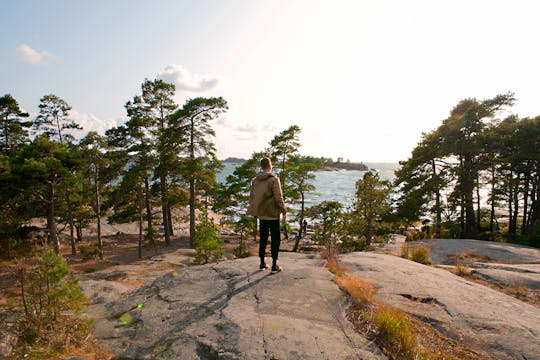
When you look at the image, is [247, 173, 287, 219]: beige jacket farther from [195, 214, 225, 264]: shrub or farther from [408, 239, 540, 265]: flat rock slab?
[408, 239, 540, 265]: flat rock slab

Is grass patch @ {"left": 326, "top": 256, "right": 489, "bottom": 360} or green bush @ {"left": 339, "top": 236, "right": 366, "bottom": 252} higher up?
grass patch @ {"left": 326, "top": 256, "right": 489, "bottom": 360}

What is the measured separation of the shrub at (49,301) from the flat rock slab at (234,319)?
467mm

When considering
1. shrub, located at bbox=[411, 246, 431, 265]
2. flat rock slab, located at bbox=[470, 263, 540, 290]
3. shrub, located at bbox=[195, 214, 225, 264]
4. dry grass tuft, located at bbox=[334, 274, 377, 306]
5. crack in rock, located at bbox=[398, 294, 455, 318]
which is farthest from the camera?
shrub, located at bbox=[195, 214, 225, 264]

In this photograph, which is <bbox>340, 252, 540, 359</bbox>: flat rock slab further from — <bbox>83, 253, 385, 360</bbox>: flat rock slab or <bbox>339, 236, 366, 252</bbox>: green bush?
<bbox>339, 236, 366, 252</bbox>: green bush

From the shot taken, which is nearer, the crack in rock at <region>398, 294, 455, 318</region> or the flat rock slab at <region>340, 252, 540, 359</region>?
the flat rock slab at <region>340, 252, 540, 359</region>

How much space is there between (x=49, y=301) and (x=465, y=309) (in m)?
7.04

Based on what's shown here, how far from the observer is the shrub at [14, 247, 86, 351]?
4.11 metres

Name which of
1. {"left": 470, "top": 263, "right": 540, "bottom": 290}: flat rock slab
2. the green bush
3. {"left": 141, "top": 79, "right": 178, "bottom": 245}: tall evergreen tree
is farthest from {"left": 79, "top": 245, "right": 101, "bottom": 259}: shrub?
{"left": 470, "top": 263, "right": 540, "bottom": 290}: flat rock slab

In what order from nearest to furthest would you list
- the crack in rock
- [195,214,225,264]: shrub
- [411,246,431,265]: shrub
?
1. the crack in rock
2. [411,246,431,265]: shrub
3. [195,214,225,264]: shrub

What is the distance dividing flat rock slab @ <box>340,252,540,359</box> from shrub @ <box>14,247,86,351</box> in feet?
17.8

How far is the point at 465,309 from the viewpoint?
4.62m

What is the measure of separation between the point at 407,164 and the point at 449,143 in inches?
178

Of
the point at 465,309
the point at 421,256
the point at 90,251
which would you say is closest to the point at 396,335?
the point at 465,309

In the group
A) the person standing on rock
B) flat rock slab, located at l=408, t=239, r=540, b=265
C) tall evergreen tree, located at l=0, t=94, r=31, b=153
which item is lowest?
flat rock slab, located at l=408, t=239, r=540, b=265
